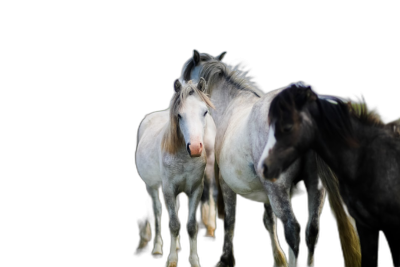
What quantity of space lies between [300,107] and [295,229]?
147 centimetres

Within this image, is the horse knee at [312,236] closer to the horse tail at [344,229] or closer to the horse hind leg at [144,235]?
the horse tail at [344,229]

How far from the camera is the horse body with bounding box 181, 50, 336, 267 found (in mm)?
5391

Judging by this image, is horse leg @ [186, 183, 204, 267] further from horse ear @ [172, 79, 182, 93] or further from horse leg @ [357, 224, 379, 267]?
horse leg @ [357, 224, 379, 267]

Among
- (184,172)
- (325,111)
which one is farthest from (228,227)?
(325,111)

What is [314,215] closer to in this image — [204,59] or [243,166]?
[243,166]

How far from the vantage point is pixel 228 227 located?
6.45 m

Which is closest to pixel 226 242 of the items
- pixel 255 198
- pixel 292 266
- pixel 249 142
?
pixel 255 198

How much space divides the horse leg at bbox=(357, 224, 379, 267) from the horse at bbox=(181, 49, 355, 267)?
598mm

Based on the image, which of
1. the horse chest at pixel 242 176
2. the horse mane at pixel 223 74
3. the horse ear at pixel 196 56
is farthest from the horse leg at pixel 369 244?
the horse ear at pixel 196 56

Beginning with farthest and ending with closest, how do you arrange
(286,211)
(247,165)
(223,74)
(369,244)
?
(223,74) < (247,165) < (286,211) < (369,244)

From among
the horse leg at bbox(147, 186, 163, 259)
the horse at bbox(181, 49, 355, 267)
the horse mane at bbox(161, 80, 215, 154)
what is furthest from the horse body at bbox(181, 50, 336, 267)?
the horse leg at bbox(147, 186, 163, 259)

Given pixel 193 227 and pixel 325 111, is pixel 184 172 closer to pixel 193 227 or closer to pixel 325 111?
pixel 193 227

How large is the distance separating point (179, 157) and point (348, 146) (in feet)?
8.51

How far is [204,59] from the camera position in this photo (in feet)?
24.2
